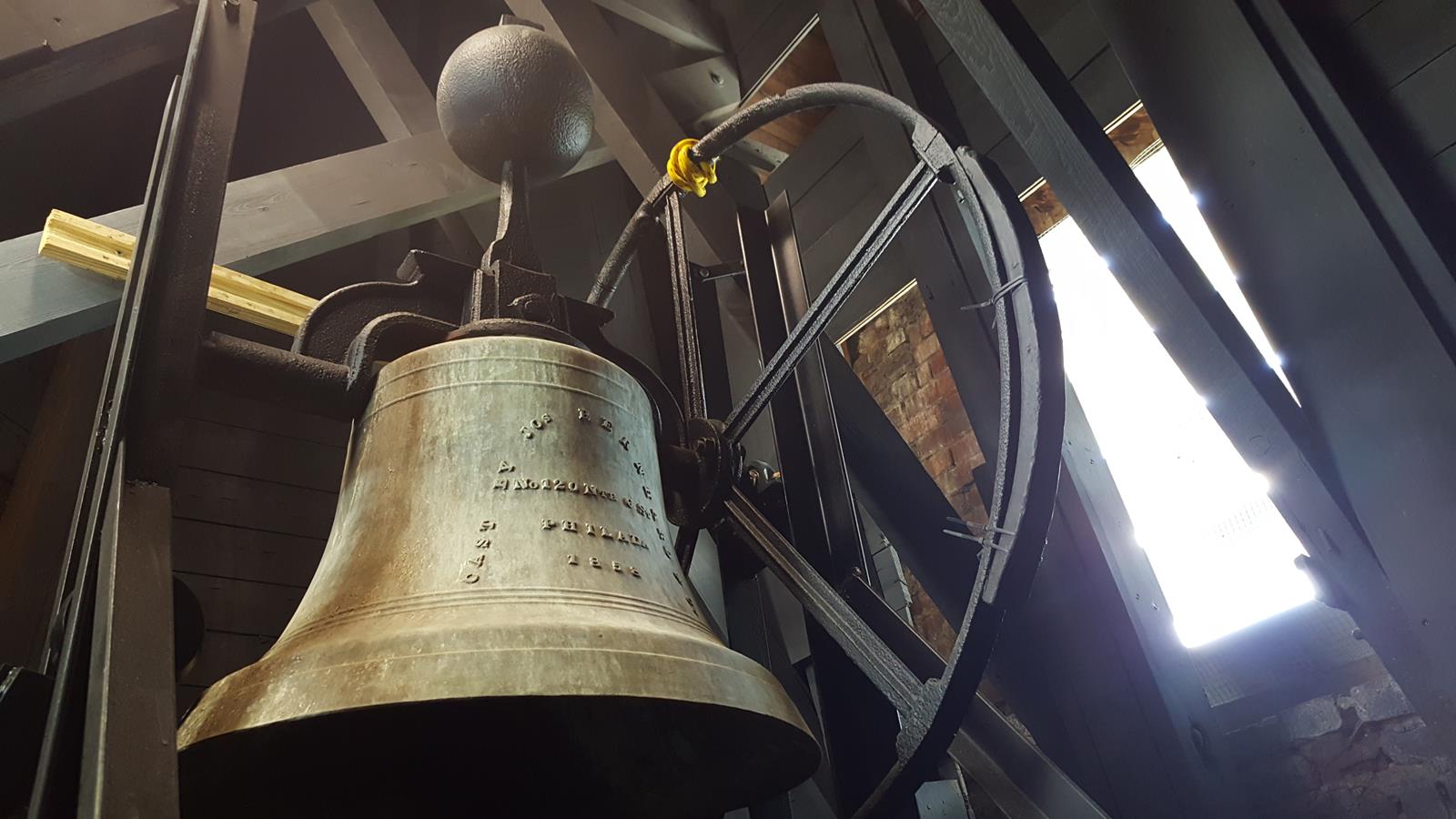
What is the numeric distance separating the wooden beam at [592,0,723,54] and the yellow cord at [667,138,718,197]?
0.90 m

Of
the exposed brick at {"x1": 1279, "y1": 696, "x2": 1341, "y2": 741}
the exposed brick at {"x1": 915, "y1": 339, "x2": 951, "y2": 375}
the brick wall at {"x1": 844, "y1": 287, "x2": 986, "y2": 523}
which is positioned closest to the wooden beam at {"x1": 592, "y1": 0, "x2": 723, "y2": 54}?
the brick wall at {"x1": 844, "y1": 287, "x2": 986, "y2": 523}

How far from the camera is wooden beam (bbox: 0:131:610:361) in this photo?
1.50 meters

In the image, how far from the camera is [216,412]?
250 centimetres

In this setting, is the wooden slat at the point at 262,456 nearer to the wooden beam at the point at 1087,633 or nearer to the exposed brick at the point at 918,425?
the exposed brick at the point at 918,425

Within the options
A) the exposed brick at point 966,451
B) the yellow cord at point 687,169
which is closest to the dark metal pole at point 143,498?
the yellow cord at point 687,169

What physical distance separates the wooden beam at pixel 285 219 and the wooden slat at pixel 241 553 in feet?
2.63

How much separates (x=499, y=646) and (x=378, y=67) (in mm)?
1797

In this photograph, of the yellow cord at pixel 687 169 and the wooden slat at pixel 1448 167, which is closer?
the wooden slat at pixel 1448 167

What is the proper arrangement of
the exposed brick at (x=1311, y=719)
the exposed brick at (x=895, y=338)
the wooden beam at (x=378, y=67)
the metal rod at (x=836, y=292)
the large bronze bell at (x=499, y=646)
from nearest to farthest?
the large bronze bell at (x=499, y=646)
the metal rod at (x=836, y=292)
the exposed brick at (x=1311, y=719)
the wooden beam at (x=378, y=67)
the exposed brick at (x=895, y=338)

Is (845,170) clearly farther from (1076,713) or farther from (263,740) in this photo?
(263,740)

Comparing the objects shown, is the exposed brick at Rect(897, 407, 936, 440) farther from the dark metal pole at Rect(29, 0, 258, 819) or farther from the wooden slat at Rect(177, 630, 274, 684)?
the dark metal pole at Rect(29, 0, 258, 819)

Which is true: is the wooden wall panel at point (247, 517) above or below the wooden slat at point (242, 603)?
above

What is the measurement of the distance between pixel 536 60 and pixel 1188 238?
4.04ft

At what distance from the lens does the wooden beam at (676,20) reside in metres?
2.24
